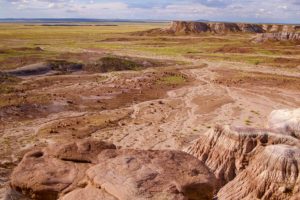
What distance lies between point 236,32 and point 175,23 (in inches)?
967

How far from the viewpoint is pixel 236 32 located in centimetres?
18038

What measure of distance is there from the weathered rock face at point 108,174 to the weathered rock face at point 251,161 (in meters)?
2.38

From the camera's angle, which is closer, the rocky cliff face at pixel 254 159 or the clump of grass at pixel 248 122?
the rocky cliff face at pixel 254 159

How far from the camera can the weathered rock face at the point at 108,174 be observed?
13.8 meters

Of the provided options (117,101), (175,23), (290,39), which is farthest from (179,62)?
(175,23)

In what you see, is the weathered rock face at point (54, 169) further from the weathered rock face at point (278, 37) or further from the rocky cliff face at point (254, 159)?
the weathered rock face at point (278, 37)

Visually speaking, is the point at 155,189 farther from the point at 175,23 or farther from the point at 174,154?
the point at 175,23

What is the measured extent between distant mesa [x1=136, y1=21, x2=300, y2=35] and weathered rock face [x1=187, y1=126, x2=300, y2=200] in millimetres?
149228

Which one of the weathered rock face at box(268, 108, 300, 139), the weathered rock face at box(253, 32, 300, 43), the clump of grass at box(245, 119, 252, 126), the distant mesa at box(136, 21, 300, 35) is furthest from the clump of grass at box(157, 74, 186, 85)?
the distant mesa at box(136, 21, 300, 35)

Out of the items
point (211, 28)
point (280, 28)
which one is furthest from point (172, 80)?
point (211, 28)

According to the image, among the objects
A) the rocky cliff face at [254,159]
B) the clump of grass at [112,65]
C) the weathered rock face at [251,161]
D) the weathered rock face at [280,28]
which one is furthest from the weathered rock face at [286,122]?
the weathered rock face at [280,28]

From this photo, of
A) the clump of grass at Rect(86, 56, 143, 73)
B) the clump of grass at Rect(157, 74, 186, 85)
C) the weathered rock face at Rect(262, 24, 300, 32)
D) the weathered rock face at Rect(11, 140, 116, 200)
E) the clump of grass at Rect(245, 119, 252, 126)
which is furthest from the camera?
the weathered rock face at Rect(262, 24, 300, 32)

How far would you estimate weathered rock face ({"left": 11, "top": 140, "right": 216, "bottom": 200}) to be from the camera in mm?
13828

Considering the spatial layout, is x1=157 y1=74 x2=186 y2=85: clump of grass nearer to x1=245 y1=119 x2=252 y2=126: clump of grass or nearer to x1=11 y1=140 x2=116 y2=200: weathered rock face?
x1=245 y1=119 x2=252 y2=126: clump of grass
